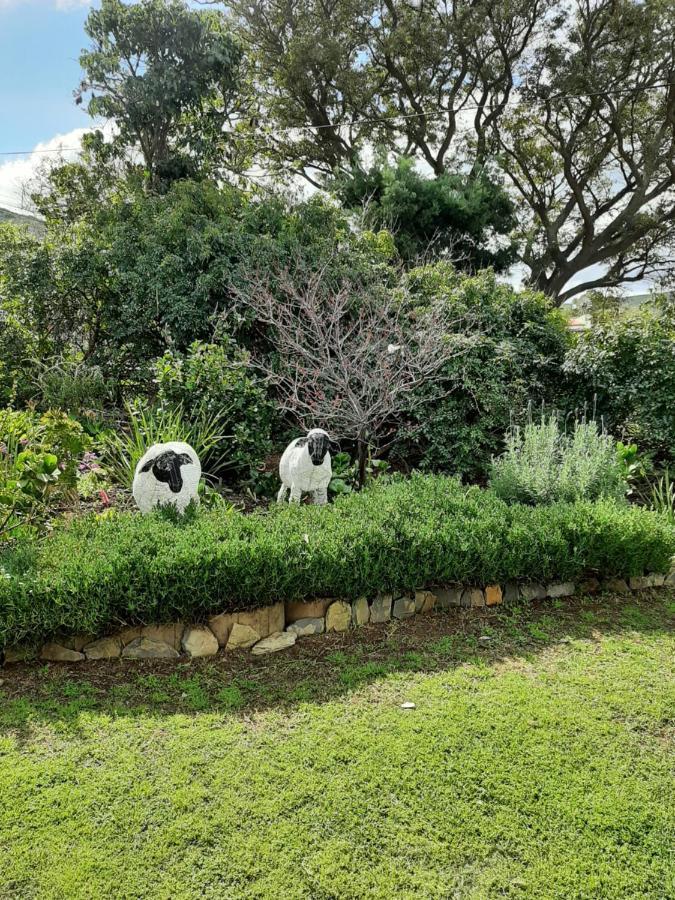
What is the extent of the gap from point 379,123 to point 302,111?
2.23 meters

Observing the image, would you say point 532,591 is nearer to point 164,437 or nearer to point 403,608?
point 403,608

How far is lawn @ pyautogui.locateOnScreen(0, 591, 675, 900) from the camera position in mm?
1906

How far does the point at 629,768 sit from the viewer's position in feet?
7.84

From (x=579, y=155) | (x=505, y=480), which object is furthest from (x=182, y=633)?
(x=579, y=155)

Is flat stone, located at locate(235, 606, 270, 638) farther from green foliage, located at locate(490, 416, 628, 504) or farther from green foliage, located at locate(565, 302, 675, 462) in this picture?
green foliage, located at locate(565, 302, 675, 462)

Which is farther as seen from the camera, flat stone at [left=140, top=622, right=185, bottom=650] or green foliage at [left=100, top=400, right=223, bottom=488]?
green foliage at [left=100, top=400, right=223, bottom=488]

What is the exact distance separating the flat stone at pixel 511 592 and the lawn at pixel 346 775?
569mm

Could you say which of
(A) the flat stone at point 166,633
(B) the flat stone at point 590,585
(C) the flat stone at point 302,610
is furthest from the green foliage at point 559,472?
(A) the flat stone at point 166,633

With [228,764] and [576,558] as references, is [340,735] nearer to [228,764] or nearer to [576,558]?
[228,764]

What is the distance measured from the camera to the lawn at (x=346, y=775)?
1.91m

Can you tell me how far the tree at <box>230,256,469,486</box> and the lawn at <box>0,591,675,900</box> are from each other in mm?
2555

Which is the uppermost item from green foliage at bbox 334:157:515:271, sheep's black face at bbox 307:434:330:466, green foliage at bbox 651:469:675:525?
green foliage at bbox 334:157:515:271

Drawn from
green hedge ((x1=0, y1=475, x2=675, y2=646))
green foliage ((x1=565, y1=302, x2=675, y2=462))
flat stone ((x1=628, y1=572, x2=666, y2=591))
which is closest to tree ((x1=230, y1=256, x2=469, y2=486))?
green hedge ((x1=0, y1=475, x2=675, y2=646))

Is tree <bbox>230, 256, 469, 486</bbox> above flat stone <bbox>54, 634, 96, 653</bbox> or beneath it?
above
